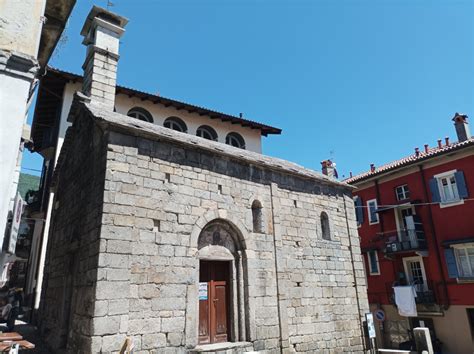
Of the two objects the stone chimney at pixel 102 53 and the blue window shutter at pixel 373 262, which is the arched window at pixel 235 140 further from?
the blue window shutter at pixel 373 262

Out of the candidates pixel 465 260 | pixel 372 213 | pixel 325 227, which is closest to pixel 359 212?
pixel 372 213

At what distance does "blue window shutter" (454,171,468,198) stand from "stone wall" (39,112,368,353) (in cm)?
745

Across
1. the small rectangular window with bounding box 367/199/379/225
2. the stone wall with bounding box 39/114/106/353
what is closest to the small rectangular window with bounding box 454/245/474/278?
the small rectangular window with bounding box 367/199/379/225

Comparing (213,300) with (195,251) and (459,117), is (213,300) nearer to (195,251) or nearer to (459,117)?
(195,251)

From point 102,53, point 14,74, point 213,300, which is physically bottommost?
point 213,300

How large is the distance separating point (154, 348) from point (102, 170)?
3.44 metres

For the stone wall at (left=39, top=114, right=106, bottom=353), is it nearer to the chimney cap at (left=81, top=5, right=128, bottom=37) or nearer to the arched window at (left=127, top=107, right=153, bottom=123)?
the chimney cap at (left=81, top=5, right=128, bottom=37)

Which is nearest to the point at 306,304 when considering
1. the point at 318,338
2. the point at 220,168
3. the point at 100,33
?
the point at 318,338

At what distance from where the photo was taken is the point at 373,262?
63.0 feet

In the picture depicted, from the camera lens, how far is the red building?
15102 mm

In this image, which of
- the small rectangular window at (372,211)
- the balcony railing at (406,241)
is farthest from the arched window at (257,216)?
the small rectangular window at (372,211)

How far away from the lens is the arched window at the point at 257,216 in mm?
8812

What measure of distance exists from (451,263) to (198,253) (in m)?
13.1

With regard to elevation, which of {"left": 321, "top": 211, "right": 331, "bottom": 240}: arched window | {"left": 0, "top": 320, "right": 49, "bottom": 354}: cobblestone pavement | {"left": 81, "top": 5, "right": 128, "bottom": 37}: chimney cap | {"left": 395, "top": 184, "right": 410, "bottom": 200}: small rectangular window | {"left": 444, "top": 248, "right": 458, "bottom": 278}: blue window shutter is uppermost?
{"left": 81, "top": 5, "right": 128, "bottom": 37}: chimney cap
